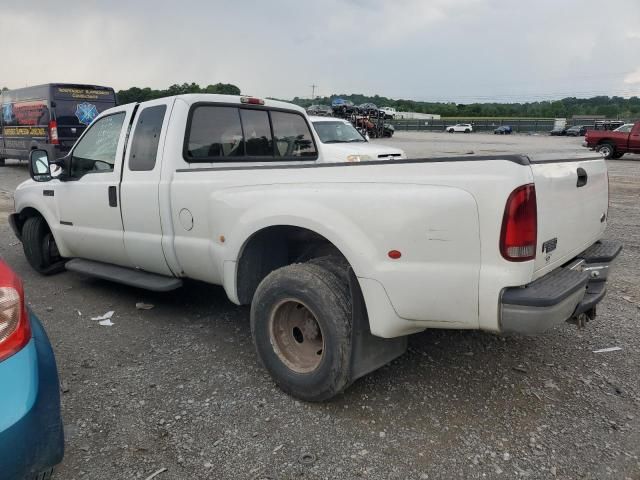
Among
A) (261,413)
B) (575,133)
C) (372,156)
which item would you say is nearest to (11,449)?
(261,413)

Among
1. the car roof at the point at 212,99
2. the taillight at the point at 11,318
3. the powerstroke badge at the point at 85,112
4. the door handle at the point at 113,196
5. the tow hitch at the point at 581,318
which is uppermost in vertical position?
the powerstroke badge at the point at 85,112

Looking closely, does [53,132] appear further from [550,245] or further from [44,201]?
[550,245]

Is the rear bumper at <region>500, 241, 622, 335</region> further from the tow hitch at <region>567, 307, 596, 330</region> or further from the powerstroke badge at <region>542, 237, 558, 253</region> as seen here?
the powerstroke badge at <region>542, 237, 558, 253</region>

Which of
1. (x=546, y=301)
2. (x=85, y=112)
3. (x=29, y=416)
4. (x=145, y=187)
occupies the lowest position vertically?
(x=29, y=416)

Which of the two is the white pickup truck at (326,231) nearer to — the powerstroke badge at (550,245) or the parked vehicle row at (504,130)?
the powerstroke badge at (550,245)

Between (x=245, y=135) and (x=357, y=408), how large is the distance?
2574 mm

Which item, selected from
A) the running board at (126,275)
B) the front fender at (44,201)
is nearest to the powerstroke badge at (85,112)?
the front fender at (44,201)

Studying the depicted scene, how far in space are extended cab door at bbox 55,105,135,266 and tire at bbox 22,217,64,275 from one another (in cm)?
61

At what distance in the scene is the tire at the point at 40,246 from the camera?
539 cm

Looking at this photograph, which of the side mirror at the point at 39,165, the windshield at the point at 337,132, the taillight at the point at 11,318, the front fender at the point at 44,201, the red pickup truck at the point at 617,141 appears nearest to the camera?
the taillight at the point at 11,318

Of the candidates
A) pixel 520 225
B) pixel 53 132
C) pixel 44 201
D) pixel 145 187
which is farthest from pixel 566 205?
pixel 53 132

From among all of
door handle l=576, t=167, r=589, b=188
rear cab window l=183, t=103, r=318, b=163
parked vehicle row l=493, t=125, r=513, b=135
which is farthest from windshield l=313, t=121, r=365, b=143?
parked vehicle row l=493, t=125, r=513, b=135

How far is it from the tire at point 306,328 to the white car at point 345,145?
6.49 metres

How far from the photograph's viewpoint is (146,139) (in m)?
4.14
